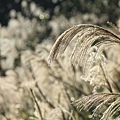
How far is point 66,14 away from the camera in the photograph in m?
20.2

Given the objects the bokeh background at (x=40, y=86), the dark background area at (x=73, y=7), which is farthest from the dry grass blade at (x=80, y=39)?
the dark background area at (x=73, y=7)

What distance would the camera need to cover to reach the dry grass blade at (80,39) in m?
2.80

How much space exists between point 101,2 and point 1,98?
11.6m

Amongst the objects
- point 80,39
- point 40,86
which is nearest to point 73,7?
point 40,86

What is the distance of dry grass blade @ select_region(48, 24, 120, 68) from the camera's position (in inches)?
110

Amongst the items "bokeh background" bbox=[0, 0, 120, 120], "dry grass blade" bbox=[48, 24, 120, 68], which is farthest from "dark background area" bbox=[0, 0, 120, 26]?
"dry grass blade" bbox=[48, 24, 120, 68]

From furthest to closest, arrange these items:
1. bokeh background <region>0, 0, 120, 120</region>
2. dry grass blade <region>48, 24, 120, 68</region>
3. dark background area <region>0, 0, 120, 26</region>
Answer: dark background area <region>0, 0, 120, 26</region>
bokeh background <region>0, 0, 120, 120</region>
dry grass blade <region>48, 24, 120, 68</region>

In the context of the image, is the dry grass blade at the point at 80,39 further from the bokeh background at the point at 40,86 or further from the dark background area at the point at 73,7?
the dark background area at the point at 73,7

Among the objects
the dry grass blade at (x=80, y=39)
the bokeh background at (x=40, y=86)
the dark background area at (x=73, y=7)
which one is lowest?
the bokeh background at (x=40, y=86)

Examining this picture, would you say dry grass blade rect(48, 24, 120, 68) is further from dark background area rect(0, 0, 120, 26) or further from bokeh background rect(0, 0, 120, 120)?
dark background area rect(0, 0, 120, 26)

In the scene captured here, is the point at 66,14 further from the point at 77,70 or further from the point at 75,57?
the point at 75,57

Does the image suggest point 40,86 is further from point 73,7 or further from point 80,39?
point 73,7

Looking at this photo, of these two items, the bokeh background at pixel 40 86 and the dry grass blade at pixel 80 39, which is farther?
the bokeh background at pixel 40 86

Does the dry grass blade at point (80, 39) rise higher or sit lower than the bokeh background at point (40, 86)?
higher
